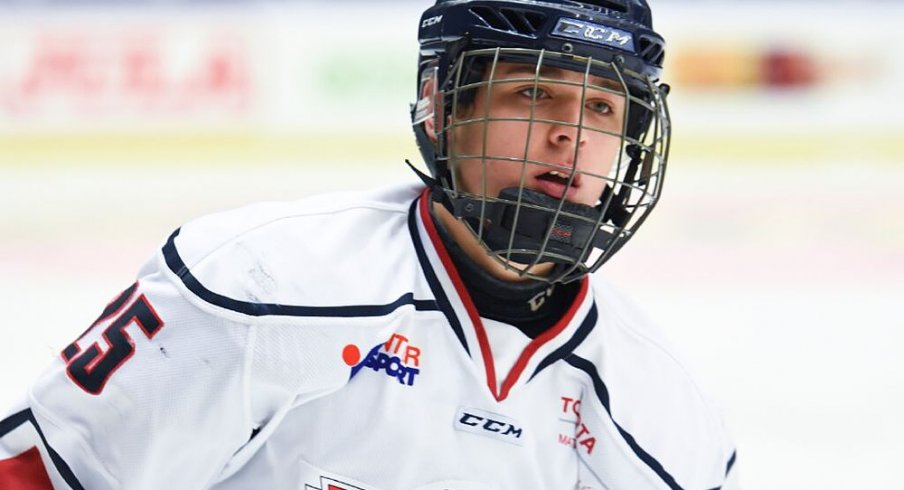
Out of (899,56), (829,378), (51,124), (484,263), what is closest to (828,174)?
(899,56)

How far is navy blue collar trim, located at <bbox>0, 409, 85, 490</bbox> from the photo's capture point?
1.40 meters

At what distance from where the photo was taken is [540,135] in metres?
1.53

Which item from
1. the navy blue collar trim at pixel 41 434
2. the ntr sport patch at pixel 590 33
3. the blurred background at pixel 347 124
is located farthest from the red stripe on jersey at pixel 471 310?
the blurred background at pixel 347 124

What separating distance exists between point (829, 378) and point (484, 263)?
217 centimetres

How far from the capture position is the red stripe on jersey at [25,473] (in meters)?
1.39

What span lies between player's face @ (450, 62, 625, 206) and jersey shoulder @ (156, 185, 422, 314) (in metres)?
0.16

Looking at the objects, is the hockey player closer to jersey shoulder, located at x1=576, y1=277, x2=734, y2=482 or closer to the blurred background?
jersey shoulder, located at x1=576, y1=277, x2=734, y2=482

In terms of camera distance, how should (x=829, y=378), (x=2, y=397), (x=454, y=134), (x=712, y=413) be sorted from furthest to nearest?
(x=829, y=378) → (x=2, y=397) → (x=712, y=413) → (x=454, y=134)

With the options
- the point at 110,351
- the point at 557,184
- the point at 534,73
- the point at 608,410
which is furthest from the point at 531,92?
the point at 110,351

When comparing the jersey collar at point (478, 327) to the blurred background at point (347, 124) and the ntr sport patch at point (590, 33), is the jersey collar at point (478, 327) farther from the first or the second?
the blurred background at point (347, 124)

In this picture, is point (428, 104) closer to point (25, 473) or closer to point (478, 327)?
point (478, 327)

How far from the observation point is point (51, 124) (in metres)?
5.66

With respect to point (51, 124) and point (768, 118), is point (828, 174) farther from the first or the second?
point (51, 124)

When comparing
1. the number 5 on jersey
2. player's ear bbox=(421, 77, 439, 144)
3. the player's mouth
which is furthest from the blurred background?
the number 5 on jersey
